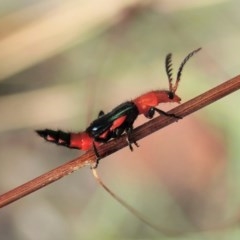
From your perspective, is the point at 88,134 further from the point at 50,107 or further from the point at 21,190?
the point at 50,107

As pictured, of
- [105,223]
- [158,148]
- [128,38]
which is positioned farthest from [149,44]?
[105,223]

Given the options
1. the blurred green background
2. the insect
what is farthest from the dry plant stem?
the blurred green background

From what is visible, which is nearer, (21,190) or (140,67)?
(21,190)

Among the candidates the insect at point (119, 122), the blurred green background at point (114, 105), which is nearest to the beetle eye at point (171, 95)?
the insect at point (119, 122)

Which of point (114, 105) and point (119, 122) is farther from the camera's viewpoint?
point (114, 105)

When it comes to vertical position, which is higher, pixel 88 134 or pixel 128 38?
pixel 128 38

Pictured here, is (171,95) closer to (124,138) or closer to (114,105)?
(124,138)

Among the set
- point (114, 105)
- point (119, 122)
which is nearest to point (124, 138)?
point (119, 122)
